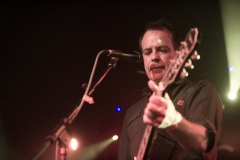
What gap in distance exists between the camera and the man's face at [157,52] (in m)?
2.05

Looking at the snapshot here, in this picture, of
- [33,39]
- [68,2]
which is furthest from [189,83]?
[33,39]

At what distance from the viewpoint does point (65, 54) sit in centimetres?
421

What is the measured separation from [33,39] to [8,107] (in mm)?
1117

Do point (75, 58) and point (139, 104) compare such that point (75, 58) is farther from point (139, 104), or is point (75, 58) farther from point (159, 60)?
point (159, 60)

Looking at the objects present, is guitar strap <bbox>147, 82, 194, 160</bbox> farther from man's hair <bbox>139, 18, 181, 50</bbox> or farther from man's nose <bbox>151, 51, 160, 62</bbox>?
man's hair <bbox>139, 18, 181, 50</bbox>

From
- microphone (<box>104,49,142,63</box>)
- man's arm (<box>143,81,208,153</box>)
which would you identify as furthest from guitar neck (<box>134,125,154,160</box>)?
microphone (<box>104,49,142,63</box>)

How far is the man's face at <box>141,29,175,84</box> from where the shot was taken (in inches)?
80.7

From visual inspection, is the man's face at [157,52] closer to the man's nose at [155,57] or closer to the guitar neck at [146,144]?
the man's nose at [155,57]

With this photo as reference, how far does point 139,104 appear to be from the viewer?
2.59 meters

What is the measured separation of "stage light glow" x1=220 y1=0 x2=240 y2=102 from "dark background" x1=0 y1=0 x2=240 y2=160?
0.09 meters

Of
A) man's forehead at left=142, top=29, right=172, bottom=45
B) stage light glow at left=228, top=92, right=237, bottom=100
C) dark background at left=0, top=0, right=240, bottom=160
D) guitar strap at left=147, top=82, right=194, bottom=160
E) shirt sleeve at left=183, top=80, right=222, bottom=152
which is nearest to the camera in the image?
shirt sleeve at left=183, top=80, right=222, bottom=152

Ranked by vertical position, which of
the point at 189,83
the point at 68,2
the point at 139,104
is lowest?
the point at 189,83

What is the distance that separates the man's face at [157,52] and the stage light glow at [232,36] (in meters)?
2.06

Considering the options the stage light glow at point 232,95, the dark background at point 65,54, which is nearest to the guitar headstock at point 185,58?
the dark background at point 65,54
